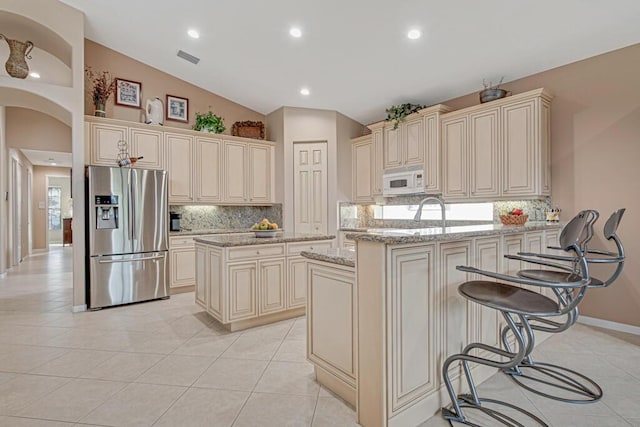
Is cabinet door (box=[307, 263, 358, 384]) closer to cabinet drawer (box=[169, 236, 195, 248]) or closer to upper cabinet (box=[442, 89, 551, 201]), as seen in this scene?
upper cabinet (box=[442, 89, 551, 201])

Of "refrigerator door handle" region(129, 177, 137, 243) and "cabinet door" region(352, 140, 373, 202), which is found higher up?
"cabinet door" region(352, 140, 373, 202)

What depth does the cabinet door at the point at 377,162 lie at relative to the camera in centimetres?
503

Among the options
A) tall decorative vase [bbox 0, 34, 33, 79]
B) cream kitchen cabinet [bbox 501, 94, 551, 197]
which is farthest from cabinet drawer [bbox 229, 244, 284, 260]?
tall decorative vase [bbox 0, 34, 33, 79]

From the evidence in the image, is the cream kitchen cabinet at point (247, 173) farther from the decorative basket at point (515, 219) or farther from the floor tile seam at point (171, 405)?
the decorative basket at point (515, 219)

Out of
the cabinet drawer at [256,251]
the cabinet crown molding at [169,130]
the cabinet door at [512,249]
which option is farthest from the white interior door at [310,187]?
the cabinet door at [512,249]

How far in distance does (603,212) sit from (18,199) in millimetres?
10635

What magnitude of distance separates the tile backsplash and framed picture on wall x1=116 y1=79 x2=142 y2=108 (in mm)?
1640

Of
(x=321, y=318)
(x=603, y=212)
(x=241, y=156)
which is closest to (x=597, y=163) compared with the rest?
(x=603, y=212)

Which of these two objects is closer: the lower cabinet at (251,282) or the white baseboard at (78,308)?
the lower cabinet at (251,282)

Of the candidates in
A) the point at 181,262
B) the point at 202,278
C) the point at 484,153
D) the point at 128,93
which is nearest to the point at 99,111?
the point at 128,93

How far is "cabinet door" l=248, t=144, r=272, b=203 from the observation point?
5531 mm

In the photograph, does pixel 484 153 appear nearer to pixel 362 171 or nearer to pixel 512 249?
pixel 512 249

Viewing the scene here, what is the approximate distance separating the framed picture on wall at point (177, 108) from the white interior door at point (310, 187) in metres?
1.86

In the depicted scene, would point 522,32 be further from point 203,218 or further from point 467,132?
point 203,218
